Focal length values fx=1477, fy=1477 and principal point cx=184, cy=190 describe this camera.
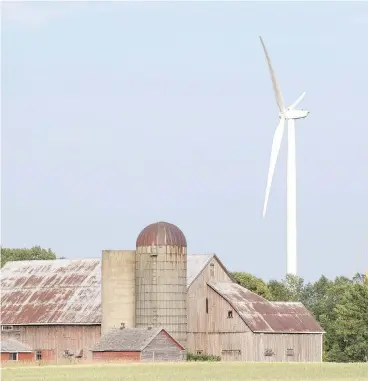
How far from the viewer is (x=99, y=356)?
315 feet

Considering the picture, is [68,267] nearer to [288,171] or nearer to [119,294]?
[119,294]

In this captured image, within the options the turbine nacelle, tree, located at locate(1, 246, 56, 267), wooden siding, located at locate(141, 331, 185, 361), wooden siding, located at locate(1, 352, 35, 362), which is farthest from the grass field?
tree, located at locate(1, 246, 56, 267)

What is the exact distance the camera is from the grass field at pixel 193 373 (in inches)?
2598

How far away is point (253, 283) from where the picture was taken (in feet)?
393

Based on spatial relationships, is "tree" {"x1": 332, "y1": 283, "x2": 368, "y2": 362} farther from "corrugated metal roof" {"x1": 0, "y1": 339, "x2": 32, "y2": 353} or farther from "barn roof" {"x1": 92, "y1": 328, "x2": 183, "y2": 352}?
"corrugated metal roof" {"x1": 0, "y1": 339, "x2": 32, "y2": 353}

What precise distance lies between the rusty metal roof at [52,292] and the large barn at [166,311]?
96 mm

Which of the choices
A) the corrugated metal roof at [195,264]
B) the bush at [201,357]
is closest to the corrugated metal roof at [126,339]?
the bush at [201,357]

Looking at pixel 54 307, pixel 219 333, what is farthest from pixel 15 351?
pixel 219 333

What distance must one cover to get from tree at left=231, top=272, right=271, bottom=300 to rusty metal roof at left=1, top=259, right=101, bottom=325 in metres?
17.4

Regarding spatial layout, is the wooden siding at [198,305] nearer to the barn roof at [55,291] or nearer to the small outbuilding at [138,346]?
the barn roof at [55,291]

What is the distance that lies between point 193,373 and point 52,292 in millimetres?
33421

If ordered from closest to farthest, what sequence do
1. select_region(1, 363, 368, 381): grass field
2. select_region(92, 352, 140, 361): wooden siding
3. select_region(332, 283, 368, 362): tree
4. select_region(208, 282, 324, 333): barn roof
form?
1. select_region(1, 363, 368, 381): grass field
2. select_region(92, 352, 140, 361): wooden siding
3. select_region(208, 282, 324, 333): barn roof
4. select_region(332, 283, 368, 362): tree

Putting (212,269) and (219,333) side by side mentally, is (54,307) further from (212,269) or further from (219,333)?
(219,333)

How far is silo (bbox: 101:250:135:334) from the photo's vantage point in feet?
322
